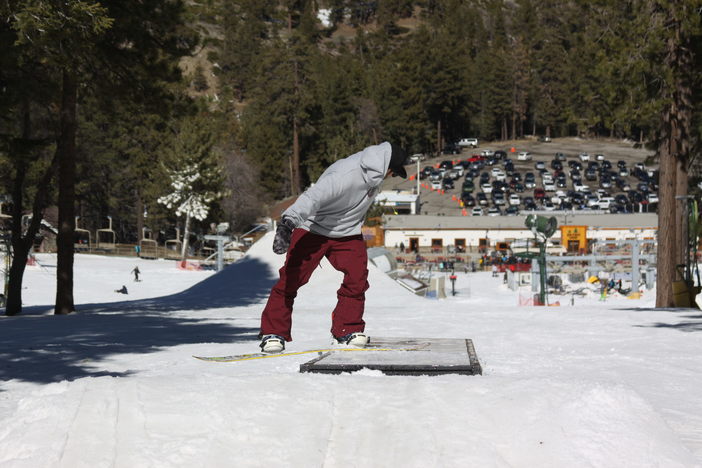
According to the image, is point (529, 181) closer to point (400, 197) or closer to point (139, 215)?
point (400, 197)

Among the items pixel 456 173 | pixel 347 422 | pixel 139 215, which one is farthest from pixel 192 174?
pixel 347 422

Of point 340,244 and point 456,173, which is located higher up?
point 456,173

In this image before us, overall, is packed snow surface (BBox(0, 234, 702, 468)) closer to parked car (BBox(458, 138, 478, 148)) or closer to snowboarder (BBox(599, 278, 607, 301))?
snowboarder (BBox(599, 278, 607, 301))

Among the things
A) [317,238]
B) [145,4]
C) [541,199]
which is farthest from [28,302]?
[541,199]

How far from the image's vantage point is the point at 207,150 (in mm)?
71625

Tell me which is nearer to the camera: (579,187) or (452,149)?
(579,187)

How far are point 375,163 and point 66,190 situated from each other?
38.2 ft

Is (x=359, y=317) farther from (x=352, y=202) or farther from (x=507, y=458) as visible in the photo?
(x=507, y=458)

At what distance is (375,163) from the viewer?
6684 mm

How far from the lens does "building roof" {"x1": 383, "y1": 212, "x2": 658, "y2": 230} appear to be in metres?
72.4

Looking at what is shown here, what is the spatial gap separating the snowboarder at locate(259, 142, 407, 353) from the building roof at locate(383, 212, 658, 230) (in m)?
65.8

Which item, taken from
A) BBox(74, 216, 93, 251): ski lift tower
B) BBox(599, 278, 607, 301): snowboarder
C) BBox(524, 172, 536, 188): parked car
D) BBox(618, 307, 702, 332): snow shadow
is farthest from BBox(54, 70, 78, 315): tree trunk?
BBox(524, 172, 536, 188): parked car

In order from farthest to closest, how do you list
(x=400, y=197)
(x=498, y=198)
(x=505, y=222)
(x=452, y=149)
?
(x=452, y=149) < (x=498, y=198) < (x=400, y=197) < (x=505, y=222)

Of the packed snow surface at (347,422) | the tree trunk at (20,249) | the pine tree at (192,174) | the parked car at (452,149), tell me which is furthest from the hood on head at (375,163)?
the parked car at (452,149)
